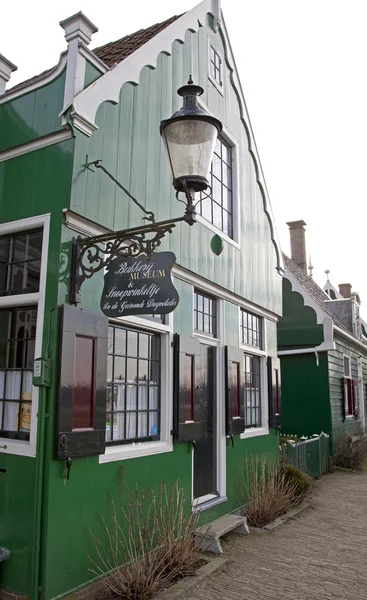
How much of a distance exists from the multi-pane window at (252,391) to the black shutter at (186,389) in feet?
7.79

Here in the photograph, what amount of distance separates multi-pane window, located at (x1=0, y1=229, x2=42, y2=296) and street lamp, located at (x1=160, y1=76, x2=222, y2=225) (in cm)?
177

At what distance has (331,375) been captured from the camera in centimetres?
1335

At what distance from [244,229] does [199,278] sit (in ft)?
7.30

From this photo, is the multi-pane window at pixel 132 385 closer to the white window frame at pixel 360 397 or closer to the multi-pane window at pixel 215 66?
the multi-pane window at pixel 215 66

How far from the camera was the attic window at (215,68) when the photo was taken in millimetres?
8141

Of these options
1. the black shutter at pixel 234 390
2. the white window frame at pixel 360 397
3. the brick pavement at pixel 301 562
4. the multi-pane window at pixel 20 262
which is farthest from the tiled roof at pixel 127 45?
the white window frame at pixel 360 397

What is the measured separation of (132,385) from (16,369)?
1381 mm

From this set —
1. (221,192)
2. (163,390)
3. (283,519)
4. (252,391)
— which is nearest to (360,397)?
(252,391)

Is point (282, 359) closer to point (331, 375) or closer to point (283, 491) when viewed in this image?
point (331, 375)

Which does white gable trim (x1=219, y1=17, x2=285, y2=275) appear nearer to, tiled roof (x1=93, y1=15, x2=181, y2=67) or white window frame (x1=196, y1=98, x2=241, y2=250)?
white window frame (x1=196, y1=98, x2=241, y2=250)

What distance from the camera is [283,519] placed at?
7543mm

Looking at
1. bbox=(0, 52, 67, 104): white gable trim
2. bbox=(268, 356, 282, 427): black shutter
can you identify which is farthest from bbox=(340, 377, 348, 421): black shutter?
bbox=(0, 52, 67, 104): white gable trim

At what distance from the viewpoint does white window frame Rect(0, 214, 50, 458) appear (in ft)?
14.4

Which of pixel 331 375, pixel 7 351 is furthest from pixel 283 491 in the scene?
pixel 331 375
